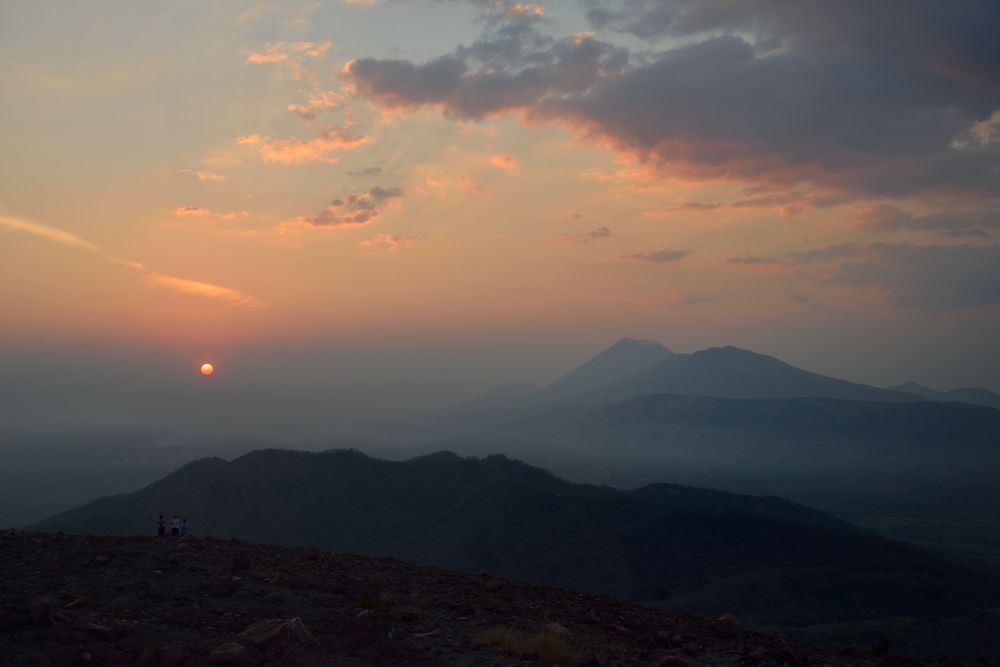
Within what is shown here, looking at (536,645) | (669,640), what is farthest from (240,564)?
(669,640)

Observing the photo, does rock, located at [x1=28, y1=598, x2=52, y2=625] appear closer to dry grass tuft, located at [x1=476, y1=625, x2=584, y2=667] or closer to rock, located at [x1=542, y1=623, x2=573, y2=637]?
dry grass tuft, located at [x1=476, y1=625, x2=584, y2=667]

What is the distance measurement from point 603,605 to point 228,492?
7515cm

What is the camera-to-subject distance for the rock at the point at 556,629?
523 inches

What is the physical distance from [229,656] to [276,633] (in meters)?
1.01

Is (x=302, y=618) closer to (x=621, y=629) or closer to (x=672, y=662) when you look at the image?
(x=621, y=629)

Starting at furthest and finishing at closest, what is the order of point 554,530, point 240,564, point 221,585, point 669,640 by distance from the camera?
point 554,530, point 240,564, point 221,585, point 669,640

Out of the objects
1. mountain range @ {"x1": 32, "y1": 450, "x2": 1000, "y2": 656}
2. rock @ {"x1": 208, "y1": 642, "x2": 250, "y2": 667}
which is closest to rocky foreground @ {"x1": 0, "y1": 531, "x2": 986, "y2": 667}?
rock @ {"x1": 208, "y1": 642, "x2": 250, "y2": 667}

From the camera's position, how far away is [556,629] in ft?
44.1

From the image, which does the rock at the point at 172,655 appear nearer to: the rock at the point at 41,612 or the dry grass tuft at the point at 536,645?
the rock at the point at 41,612

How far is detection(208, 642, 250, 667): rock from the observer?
1115cm

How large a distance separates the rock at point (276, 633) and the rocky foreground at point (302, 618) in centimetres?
2

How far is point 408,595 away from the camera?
1659 cm

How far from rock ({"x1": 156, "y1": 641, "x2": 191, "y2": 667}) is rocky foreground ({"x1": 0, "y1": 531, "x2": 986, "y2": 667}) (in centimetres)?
2

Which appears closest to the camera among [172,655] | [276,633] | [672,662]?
[172,655]
